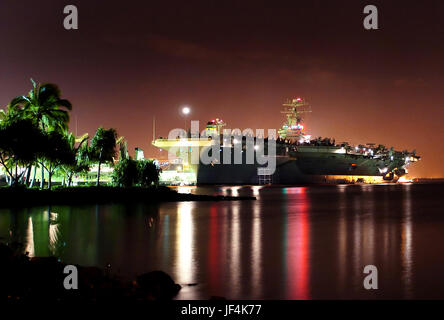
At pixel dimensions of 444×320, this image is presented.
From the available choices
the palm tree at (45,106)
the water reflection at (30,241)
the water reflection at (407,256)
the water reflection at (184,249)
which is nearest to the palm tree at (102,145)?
the palm tree at (45,106)

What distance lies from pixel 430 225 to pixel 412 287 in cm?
1918

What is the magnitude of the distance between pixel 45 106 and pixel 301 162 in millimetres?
74793

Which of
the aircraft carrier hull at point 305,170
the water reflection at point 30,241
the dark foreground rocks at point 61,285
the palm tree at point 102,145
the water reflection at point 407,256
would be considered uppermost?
the palm tree at point 102,145

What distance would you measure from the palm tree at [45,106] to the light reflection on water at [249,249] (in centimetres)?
1848

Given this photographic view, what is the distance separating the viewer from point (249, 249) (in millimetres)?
19344

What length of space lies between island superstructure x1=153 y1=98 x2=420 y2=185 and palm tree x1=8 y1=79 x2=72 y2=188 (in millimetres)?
44328

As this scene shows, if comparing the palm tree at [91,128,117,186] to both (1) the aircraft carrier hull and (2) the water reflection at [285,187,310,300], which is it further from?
(1) the aircraft carrier hull

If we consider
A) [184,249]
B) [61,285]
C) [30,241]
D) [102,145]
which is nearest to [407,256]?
[184,249]

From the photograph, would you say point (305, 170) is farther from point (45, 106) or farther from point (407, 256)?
point (407, 256)

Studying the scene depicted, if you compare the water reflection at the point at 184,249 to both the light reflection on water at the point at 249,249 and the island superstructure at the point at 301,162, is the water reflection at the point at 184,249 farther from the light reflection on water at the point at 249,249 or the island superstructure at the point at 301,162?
the island superstructure at the point at 301,162

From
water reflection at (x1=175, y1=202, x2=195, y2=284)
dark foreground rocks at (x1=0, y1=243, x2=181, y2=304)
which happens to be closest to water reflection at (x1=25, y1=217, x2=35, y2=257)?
dark foreground rocks at (x1=0, y1=243, x2=181, y2=304)

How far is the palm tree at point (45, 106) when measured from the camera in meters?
47.3

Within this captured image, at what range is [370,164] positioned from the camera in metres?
127

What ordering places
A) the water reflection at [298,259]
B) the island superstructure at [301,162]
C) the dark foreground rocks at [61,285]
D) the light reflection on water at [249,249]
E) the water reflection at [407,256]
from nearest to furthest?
the dark foreground rocks at [61,285]
the water reflection at [298,259]
the light reflection on water at [249,249]
the water reflection at [407,256]
the island superstructure at [301,162]
